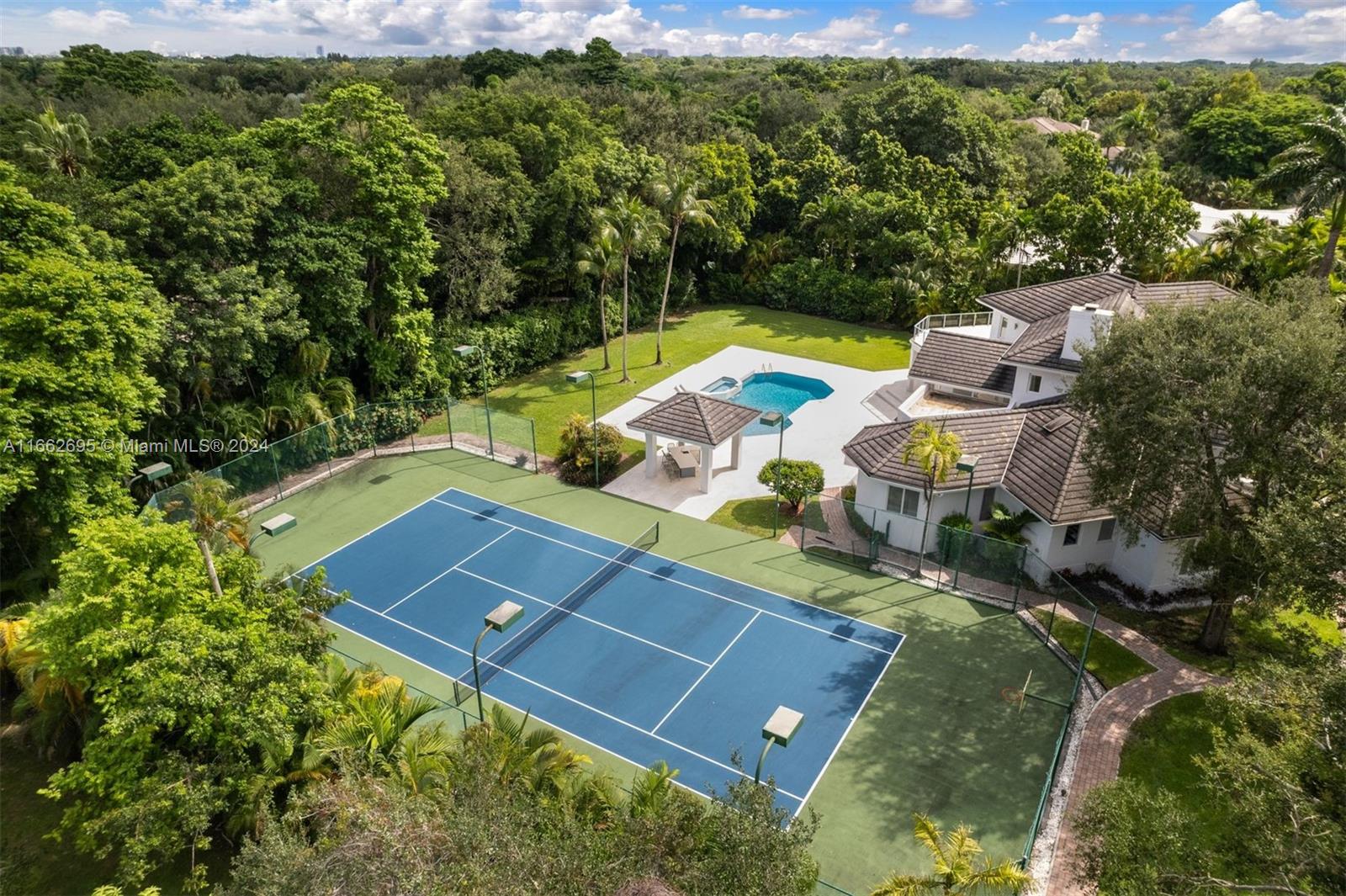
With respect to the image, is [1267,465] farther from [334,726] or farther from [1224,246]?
[1224,246]

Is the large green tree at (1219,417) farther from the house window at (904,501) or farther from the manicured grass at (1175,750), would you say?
the house window at (904,501)

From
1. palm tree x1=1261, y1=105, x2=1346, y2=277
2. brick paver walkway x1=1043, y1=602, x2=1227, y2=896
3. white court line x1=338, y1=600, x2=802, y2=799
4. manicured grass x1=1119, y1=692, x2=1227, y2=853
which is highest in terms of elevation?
palm tree x1=1261, y1=105, x2=1346, y2=277

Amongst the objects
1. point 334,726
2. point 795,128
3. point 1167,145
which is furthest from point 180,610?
point 1167,145

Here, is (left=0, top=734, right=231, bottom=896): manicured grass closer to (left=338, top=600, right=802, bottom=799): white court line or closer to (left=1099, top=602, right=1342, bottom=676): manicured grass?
(left=338, top=600, right=802, bottom=799): white court line

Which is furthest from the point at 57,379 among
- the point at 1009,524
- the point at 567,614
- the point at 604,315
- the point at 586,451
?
the point at 1009,524

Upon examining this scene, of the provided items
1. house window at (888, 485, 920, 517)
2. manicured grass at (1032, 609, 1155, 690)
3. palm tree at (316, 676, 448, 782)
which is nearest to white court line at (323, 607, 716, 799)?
palm tree at (316, 676, 448, 782)

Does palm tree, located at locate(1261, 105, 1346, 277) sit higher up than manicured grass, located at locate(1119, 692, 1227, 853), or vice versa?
palm tree, located at locate(1261, 105, 1346, 277)

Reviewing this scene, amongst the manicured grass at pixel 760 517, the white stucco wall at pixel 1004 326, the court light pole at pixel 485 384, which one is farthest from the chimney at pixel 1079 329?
the court light pole at pixel 485 384
